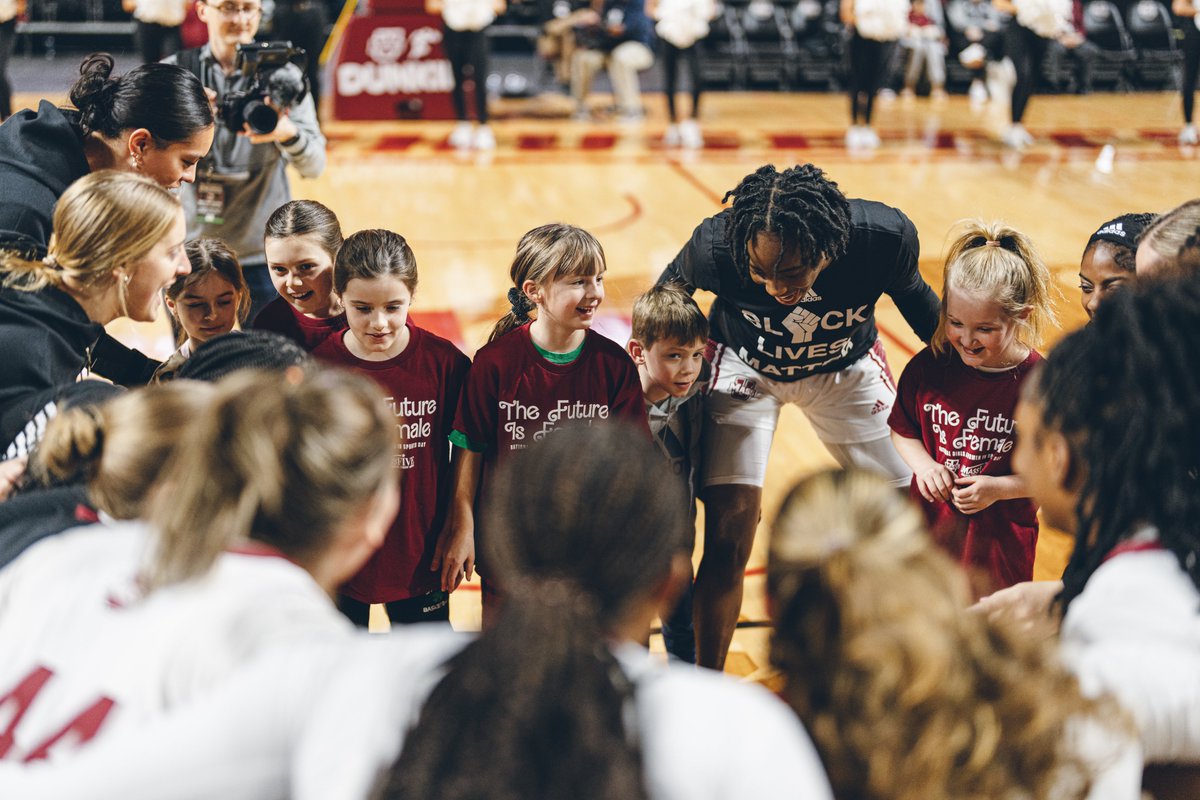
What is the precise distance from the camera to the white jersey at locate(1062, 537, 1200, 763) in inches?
46.9

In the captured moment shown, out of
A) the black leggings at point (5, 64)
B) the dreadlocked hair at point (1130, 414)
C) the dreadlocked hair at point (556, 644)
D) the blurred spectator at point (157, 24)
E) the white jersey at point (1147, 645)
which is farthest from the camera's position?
the blurred spectator at point (157, 24)

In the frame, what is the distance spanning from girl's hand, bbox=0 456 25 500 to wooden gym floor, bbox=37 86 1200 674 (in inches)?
94.3

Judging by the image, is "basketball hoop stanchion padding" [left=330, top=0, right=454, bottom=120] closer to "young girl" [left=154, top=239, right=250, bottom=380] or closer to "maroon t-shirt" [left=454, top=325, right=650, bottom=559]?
"young girl" [left=154, top=239, right=250, bottom=380]

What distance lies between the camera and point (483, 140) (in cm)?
920

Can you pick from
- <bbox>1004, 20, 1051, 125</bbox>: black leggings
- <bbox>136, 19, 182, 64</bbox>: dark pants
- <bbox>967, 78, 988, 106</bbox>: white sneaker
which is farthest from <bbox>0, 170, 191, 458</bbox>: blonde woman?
<bbox>967, 78, 988, 106</bbox>: white sneaker

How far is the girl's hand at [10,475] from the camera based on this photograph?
1.73 m

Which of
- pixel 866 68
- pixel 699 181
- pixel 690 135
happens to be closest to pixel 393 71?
pixel 690 135

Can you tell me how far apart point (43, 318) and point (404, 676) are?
1.31 meters

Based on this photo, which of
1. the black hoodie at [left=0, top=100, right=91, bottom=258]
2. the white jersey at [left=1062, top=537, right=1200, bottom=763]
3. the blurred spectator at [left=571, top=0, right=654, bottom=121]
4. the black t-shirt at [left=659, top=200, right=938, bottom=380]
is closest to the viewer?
the white jersey at [left=1062, top=537, right=1200, bottom=763]

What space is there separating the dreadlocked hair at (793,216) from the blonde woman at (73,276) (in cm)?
125

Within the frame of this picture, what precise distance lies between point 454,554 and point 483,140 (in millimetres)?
7245

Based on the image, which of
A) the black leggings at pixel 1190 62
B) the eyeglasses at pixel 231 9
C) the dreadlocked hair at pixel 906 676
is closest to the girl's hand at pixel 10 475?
the dreadlocked hair at pixel 906 676

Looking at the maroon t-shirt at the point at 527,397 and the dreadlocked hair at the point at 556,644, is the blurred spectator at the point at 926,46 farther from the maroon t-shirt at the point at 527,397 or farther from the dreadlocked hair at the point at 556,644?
the dreadlocked hair at the point at 556,644

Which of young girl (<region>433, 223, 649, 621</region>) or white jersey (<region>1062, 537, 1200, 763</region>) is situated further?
young girl (<region>433, 223, 649, 621</region>)
